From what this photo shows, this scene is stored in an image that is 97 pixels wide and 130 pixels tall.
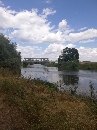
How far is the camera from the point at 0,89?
31.0ft

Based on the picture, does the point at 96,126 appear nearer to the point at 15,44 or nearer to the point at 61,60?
the point at 15,44

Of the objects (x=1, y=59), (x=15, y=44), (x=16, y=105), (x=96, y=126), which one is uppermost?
(x=15, y=44)

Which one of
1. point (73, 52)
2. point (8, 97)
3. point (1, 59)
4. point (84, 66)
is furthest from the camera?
point (73, 52)

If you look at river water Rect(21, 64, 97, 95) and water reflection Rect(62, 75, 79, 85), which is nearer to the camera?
river water Rect(21, 64, 97, 95)

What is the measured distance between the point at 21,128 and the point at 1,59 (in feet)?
88.4

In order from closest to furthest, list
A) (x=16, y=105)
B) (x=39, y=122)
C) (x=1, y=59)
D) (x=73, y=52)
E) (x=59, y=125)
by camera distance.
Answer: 1. (x=59, y=125)
2. (x=39, y=122)
3. (x=16, y=105)
4. (x=1, y=59)
5. (x=73, y=52)

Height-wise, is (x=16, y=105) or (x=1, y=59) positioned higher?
(x=1, y=59)

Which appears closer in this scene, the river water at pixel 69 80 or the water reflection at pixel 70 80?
the river water at pixel 69 80

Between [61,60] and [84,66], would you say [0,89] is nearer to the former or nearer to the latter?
[84,66]

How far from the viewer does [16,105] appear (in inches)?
296

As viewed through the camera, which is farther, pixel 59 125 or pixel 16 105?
pixel 16 105

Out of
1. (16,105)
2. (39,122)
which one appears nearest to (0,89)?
(16,105)

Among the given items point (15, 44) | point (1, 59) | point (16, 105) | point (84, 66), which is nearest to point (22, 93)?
point (16, 105)

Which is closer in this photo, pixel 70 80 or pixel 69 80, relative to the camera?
Answer: pixel 69 80
